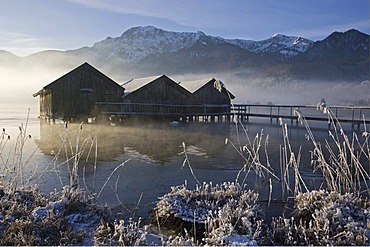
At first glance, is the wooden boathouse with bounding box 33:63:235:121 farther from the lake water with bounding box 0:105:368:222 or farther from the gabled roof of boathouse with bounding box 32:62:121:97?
the lake water with bounding box 0:105:368:222

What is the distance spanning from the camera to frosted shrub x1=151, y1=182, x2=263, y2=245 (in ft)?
14.6

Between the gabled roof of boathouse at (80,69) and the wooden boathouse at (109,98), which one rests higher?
the gabled roof of boathouse at (80,69)

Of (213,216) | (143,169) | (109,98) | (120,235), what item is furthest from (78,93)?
(120,235)

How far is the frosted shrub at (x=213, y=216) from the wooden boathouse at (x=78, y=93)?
2601cm

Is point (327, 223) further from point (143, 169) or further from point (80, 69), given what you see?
point (80, 69)

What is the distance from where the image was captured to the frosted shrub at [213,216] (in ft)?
14.6

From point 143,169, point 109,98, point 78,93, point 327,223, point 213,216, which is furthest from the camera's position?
point 109,98

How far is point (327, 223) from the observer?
468 cm

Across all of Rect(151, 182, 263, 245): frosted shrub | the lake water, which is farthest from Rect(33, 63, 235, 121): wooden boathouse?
Rect(151, 182, 263, 245): frosted shrub

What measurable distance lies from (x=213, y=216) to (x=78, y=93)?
90.0 ft

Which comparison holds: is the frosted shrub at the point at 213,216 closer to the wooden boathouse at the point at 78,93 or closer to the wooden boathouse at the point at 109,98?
the wooden boathouse at the point at 109,98

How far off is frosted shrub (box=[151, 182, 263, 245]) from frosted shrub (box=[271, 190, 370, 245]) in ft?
1.27

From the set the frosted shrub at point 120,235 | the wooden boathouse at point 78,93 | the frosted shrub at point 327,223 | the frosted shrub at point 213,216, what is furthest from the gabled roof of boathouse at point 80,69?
the frosted shrub at point 327,223

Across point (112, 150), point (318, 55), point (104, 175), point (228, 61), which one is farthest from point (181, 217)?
point (228, 61)
